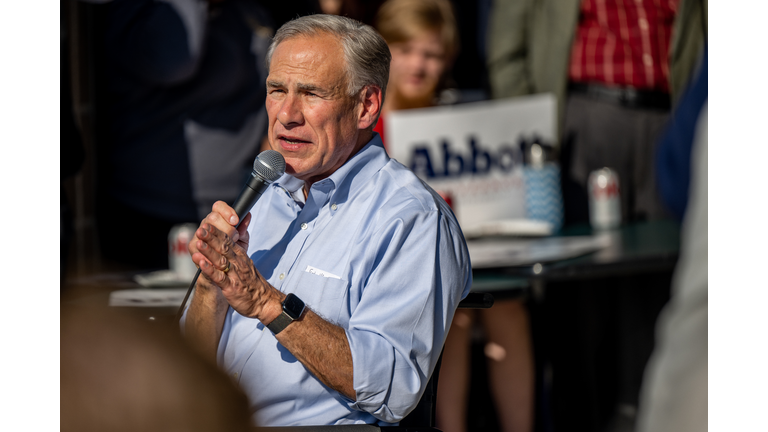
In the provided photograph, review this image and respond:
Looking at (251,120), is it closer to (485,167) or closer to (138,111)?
(138,111)

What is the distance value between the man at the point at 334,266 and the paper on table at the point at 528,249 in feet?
3.23

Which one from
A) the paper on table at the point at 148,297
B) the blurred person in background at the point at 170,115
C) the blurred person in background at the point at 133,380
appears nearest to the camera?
the blurred person in background at the point at 133,380

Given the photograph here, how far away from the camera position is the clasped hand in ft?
4.11

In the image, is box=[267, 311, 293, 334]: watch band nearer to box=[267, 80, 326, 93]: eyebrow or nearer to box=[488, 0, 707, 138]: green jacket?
box=[267, 80, 326, 93]: eyebrow

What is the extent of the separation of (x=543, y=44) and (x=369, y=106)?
8.18ft

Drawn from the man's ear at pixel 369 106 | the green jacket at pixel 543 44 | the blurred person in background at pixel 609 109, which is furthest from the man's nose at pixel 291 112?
the green jacket at pixel 543 44

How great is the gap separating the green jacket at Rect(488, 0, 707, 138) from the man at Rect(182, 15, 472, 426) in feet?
7.65

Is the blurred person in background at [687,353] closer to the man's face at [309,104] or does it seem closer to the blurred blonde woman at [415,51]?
the man's face at [309,104]

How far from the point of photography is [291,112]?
1404 mm

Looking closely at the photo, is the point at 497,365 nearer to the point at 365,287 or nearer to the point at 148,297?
the point at 148,297

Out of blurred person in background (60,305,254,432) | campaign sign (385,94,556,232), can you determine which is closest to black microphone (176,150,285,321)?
blurred person in background (60,305,254,432)

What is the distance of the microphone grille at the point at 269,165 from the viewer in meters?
1.33

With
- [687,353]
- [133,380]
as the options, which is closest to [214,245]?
[133,380]
